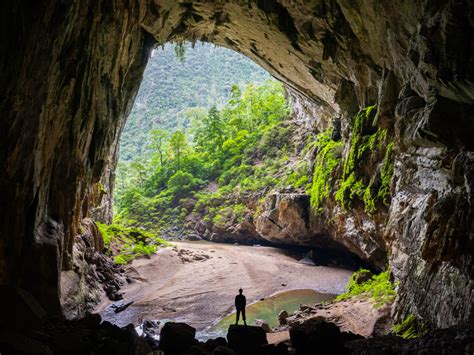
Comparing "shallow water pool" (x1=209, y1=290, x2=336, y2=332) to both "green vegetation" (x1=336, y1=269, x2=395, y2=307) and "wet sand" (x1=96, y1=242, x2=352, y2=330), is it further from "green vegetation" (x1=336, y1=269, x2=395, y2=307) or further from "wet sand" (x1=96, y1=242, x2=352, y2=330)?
"green vegetation" (x1=336, y1=269, x2=395, y2=307)

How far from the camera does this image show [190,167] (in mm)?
45688

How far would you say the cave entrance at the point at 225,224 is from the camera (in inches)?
672

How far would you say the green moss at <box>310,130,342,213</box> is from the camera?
2175 centimetres

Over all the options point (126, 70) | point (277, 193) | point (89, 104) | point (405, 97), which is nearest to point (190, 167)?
point (277, 193)

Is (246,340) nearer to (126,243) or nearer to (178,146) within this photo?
(126,243)

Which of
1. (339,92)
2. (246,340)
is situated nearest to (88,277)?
(246,340)

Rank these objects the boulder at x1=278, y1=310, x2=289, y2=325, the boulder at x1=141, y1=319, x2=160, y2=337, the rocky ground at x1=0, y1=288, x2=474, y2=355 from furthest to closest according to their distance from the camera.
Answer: the boulder at x1=278, y1=310, x2=289, y2=325, the boulder at x1=141, y1=319, x2=160, y2=337, the rocky ground at x1=0, y1=288, x2=474, y2=355

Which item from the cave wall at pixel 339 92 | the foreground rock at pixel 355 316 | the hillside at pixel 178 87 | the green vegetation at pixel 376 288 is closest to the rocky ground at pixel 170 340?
the cave wall at pixel 339 92

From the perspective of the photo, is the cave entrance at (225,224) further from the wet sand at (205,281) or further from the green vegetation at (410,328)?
the green vegetation at (410,328)

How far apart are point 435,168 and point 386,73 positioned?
16.5ft

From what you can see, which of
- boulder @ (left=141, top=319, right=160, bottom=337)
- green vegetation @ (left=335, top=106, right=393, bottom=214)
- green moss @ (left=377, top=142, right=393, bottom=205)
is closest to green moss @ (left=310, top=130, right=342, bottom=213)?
green vegetation @ (left=335, top=106, right=393, bottom=214)

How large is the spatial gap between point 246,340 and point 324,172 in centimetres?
1551

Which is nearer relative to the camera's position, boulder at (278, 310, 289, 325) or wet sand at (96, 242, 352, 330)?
boulder at (278, 310, 289, 325)

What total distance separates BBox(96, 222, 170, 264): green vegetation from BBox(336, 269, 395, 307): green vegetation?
11.9 meters
